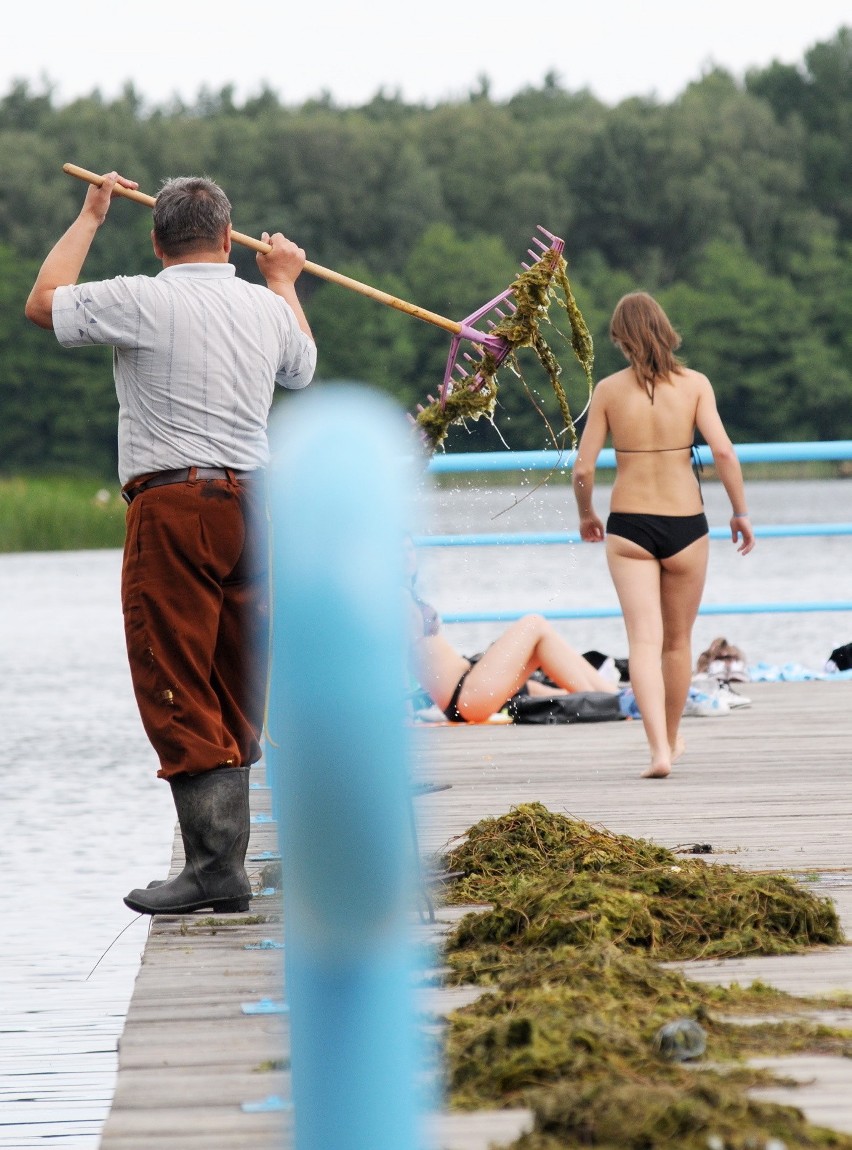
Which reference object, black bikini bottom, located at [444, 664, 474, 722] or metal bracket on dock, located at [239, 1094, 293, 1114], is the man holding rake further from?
black bikini bottom, located at [444, 664, 474, 722]

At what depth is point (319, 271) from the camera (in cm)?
489

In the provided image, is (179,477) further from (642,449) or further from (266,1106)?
(642,449)

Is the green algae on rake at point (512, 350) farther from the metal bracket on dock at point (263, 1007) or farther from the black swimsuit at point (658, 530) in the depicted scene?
the metal bracket on dock at point (263, 1007)

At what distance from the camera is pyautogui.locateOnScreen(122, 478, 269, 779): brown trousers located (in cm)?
419

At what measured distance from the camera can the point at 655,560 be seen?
6.62m

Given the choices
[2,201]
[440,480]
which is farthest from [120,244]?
[440,480]

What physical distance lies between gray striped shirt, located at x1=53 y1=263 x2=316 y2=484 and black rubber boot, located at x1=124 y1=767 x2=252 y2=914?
2.28 feet

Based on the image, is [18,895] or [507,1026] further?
[18,895]

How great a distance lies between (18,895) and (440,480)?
4341mm

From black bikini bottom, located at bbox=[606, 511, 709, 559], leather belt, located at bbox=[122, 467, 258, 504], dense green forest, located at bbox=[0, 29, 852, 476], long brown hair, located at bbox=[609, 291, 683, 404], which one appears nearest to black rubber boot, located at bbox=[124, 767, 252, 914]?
leather belt, located at bbox=[122, 467, 258, 504]

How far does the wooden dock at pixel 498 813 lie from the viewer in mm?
2654

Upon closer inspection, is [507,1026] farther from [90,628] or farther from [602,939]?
[90,628]

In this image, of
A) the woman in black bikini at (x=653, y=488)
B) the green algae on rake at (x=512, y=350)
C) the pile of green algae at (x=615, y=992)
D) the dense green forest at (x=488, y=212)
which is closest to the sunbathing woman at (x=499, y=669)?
the woman in black bikini at (x=653, y=488)

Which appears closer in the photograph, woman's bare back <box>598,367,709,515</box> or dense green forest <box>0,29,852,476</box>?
woman's bare back <box>598,367,709,515</box>
